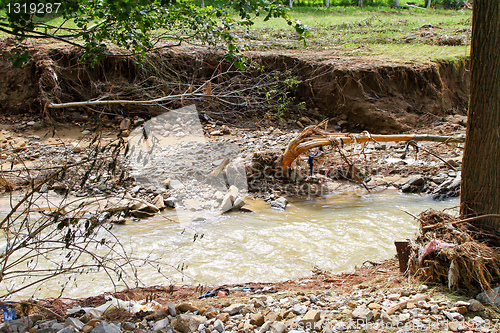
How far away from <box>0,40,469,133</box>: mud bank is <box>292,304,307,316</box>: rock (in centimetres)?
673

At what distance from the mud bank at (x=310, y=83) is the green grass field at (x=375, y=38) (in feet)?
2.54

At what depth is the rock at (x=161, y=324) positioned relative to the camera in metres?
2.31

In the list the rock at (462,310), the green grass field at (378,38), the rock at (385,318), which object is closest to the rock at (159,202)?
the rock at (385,318)

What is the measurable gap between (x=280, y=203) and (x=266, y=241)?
1.29 m

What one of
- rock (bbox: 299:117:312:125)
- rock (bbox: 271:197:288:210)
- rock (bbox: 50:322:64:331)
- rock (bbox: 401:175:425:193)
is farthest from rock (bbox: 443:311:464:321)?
rock (bbox: 299:117:312:125)

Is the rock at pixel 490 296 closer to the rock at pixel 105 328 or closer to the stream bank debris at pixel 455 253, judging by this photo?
the stream bank debris at pixel 455 253

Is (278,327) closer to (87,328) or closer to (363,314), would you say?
(363,314)

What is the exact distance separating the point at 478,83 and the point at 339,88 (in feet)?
23.4

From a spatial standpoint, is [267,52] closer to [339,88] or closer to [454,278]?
[339,88]

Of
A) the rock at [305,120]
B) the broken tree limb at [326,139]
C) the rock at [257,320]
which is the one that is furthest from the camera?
the rock at [305,120]

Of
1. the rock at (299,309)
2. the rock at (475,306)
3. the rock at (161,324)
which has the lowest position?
the rock at (299,309)

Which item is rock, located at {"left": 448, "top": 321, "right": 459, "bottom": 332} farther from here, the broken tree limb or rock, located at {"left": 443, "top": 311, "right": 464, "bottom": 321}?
the broken tree limb

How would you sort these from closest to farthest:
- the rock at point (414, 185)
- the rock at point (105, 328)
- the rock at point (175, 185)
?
the rock at point (105, 328) < the rock at point (175, 185) < the rock at point (414, 185)

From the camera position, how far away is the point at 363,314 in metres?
2.40
